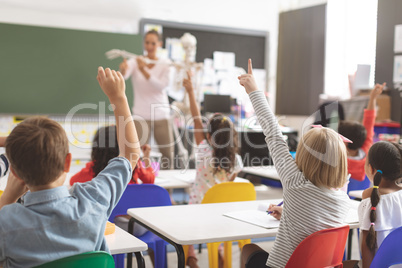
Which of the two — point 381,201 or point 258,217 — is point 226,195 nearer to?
point 258,217

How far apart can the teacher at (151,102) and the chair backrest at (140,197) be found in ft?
7.67

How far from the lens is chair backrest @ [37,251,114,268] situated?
112cm

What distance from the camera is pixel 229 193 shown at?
8.11 ft

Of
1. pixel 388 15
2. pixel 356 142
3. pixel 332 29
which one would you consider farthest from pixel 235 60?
pixel 356 142

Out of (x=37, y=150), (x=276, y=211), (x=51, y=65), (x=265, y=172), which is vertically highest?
(x=51, y=65)

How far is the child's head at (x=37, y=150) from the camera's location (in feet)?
3.65

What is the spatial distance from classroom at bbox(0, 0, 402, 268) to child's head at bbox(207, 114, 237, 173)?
0.04 feet

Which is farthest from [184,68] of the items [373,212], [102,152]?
[373,212]

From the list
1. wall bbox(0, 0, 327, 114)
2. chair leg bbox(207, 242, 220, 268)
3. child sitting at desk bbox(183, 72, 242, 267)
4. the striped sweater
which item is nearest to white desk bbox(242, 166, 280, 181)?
child sitting at desk bbox(183, 72, 242, 267)

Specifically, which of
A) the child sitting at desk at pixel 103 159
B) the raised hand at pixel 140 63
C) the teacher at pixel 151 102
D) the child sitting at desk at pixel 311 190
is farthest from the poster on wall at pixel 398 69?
the child sitting at desk at pixel 311 190

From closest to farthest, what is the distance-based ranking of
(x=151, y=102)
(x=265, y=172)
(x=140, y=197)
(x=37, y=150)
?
1. (x=37, y=150)
2. (x=140, y=197)
3. (x=265, y=172)
4. (x=151, y=102)

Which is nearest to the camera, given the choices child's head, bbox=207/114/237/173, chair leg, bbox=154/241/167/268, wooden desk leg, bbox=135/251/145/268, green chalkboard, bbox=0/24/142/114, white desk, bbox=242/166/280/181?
wooden desk leg, bbox=135/251/145/268

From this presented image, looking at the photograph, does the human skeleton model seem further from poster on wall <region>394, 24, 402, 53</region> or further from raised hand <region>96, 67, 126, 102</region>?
raised hand <region>96, 67, 126, 102</region>

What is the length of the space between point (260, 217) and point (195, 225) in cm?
32
